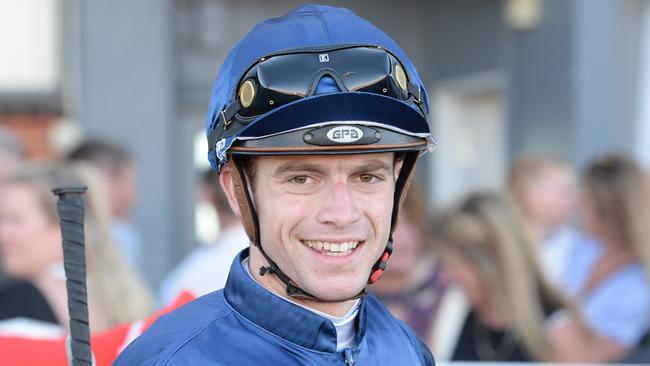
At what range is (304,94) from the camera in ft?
6.43

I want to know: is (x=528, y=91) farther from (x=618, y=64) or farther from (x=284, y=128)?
(x=284, y=128)

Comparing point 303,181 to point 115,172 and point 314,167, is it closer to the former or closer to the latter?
point 314,167

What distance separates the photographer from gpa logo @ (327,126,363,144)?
1949 millimetres

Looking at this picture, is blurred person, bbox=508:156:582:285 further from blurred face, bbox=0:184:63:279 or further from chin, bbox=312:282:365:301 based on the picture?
chin, bbox=312:282:365:301

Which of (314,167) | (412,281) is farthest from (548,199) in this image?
(314,167)

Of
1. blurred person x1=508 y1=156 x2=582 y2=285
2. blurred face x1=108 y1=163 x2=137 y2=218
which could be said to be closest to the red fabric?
blurred face x1=108 y1=163 x2=137 y2=218

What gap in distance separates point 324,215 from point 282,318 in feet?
0.68

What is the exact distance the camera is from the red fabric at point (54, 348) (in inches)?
92.3

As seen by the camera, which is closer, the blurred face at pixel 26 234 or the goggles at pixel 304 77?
the goggles at pixel 304 77

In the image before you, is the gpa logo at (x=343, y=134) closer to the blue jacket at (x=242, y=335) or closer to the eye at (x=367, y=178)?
the eye at (x=367, y=178)

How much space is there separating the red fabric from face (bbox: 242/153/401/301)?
458 mm

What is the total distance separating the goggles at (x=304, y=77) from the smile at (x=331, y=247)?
265mm

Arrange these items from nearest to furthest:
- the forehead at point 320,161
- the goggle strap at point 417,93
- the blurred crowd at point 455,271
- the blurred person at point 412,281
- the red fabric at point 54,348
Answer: the forehead at point 320,161
the goggle strap at point 417,93
the red fabric at point 54,348
the blurred crowd at point 455,271
the blurred person at point 412,281

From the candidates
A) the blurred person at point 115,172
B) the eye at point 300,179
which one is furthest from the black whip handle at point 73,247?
the blurred person at point 115,172
